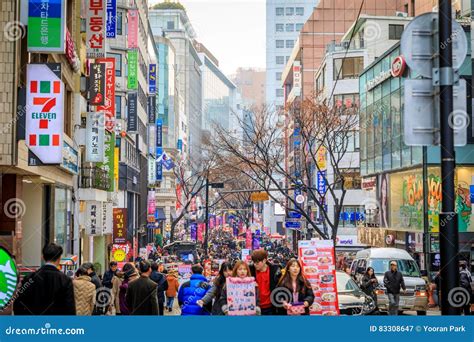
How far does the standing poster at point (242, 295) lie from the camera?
11.1 m

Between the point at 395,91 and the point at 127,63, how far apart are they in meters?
19.1

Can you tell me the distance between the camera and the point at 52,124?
62.2 feet

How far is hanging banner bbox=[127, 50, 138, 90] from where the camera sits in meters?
51.0

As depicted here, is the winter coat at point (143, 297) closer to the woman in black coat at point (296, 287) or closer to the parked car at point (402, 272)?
the woman in black coat at point (296, 287)

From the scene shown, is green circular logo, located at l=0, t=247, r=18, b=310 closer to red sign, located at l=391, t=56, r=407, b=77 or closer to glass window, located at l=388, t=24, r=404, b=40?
red sign, located at l=391, t=56, r=407, b=77

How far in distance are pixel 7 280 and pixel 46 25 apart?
9.05 m

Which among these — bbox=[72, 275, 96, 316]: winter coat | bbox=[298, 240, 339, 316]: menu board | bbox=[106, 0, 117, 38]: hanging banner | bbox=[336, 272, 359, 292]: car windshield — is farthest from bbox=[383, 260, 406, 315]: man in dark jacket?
bbox=[106, 0, 117, 38]: hanging banner

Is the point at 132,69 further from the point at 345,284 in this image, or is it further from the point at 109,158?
the point at 345,284

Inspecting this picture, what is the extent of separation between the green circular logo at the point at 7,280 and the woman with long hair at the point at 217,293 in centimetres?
272

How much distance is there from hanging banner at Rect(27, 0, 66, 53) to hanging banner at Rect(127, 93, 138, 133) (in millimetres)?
32319

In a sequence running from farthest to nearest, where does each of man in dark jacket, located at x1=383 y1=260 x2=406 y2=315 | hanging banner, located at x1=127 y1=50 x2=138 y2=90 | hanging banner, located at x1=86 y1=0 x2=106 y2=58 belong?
hanging banner, located at x1=127 y1=50 x2=138 y2=90 < hanging banner, located at x1=86 y1=0 x2=106 y2=58 < man in dark jacket, located at x1=383 y1=260 x2=406 y2=315

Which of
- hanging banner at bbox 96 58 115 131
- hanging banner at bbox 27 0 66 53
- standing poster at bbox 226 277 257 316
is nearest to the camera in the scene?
standing poster at bbox 226 277 257 316

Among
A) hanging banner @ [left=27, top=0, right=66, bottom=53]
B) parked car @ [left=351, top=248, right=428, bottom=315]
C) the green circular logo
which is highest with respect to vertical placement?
hanging banner @ [left=27, top=0, right=66, bottom=53]

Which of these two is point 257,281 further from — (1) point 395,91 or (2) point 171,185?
(2) point 171,185
